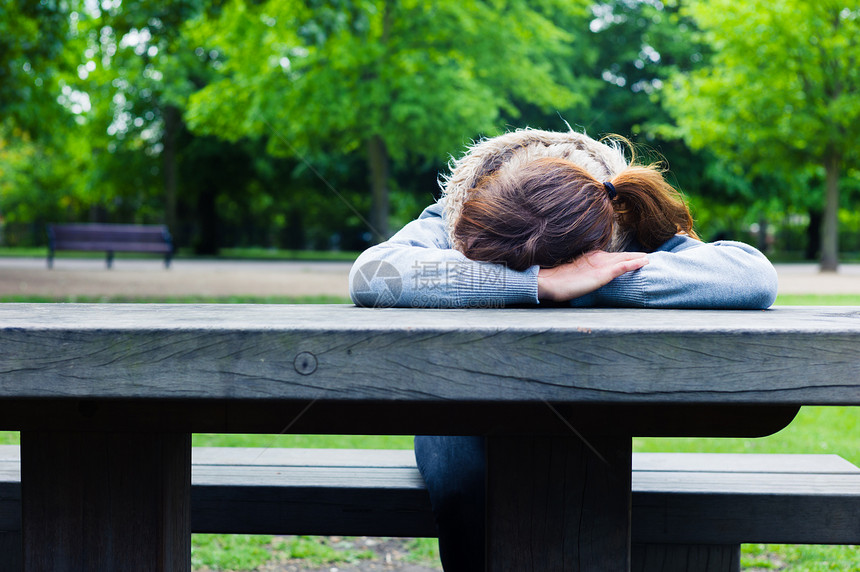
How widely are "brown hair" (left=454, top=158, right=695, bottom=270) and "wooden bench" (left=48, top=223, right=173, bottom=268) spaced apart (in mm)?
14508

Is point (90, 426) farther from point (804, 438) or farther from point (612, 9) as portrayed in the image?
point (612, 9)

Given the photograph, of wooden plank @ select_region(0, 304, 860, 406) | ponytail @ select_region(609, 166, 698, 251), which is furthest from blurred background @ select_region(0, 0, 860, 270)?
wooden plank @ select_region(0, 304, 860, 406)

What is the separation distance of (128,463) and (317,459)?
75cm

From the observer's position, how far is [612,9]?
22594 mm

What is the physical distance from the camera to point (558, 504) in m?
1.29

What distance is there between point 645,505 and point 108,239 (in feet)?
49.6

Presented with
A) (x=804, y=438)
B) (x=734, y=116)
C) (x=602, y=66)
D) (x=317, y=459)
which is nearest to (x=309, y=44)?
(x=804, y=438)

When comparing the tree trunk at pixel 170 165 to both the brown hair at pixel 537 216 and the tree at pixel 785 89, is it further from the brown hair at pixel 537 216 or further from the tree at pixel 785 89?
the brown hair at pixel 537 216

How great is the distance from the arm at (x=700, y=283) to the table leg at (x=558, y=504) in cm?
28

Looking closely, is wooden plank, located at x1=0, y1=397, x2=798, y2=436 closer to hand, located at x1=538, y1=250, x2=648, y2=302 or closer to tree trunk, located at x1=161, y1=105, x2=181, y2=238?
hand, located at x1=538, y1=250, x2=648, y2=302

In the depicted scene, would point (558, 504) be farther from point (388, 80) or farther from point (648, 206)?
point (388, 80)

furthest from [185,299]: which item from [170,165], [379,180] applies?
[170,165]

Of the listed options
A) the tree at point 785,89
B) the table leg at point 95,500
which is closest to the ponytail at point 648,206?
the table leg at point 95,500

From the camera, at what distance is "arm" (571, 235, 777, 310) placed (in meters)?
1.40
